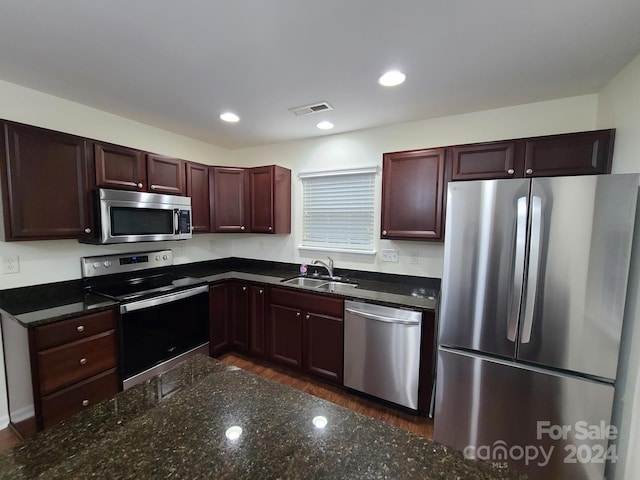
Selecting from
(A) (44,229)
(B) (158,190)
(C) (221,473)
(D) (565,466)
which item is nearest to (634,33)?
(D) (565,466)

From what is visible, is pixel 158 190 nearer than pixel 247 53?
No

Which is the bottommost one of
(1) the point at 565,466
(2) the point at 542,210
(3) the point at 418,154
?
(1) the point at 565,466

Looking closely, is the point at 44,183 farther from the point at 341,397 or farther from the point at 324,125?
the point at 341,397

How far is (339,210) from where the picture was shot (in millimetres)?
3027

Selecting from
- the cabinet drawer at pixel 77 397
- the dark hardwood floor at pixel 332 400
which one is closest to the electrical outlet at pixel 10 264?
the cabinet drawer at pixel 77 397

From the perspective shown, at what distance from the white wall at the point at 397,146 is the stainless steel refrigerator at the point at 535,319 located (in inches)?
30.5

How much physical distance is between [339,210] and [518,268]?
1.76 meters

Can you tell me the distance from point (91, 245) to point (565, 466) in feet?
12.2

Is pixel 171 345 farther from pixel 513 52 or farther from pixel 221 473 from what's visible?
pixel 513 52

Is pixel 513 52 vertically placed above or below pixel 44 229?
above

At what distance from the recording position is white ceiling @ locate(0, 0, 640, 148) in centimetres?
124

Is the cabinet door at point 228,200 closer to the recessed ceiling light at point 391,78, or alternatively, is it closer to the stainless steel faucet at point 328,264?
the stainless steel faucet at point 328,264

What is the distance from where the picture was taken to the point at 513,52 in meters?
1.51

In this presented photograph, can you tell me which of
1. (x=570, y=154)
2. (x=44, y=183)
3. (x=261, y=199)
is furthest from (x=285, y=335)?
(x=570, y=154)
